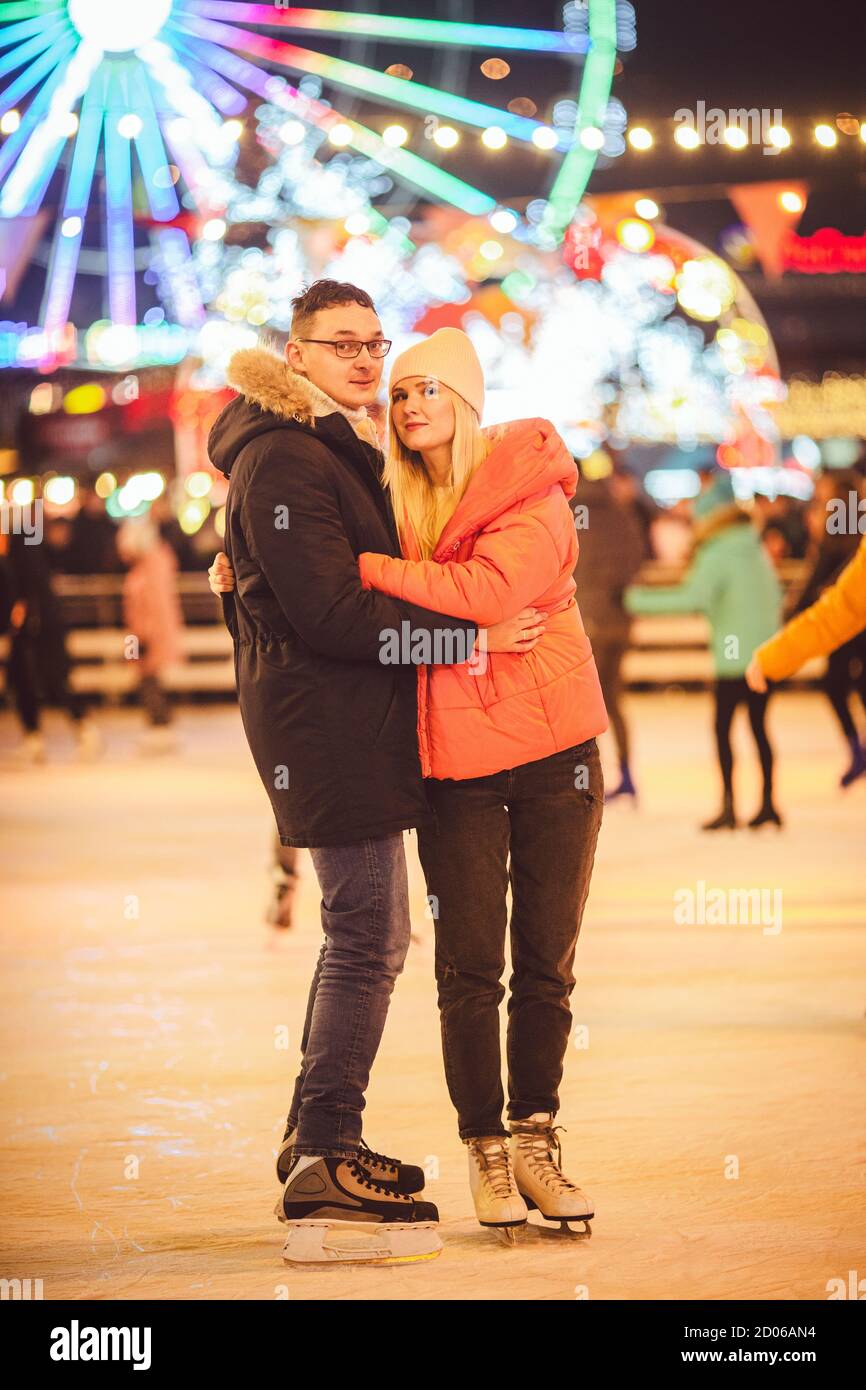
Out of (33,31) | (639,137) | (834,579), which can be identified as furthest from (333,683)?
(33,31)

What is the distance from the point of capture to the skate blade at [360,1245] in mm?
2963

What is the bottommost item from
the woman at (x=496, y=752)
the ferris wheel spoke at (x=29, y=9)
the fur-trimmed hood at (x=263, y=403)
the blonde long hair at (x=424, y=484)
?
the woman at (x=496, y=752)

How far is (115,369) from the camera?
25922mm

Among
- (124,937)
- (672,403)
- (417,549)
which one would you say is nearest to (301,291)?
(417,549)

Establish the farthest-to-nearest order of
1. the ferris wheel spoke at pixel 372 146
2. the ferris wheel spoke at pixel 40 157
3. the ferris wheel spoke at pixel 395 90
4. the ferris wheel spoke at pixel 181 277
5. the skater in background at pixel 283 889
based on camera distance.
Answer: the ferris wheel spoke at pixel 181 277
the ferris wheel spoke at pixel 395 90
the ferris wheel spoke at pixel 372 146
the ferris wheel spoke at pixel 40 157
the skater in background at pixel 283 889

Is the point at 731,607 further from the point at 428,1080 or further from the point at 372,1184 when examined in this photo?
the point at 372,1184

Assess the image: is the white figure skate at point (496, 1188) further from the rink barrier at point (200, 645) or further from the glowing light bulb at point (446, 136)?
the rink barrier at point (200, 645)

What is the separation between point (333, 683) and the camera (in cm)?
304

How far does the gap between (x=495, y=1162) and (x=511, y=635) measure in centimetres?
92

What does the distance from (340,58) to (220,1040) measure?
961 cm

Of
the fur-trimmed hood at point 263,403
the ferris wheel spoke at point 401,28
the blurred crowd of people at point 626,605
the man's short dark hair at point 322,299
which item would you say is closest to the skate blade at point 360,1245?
the fur-trimmed hood at point 263,403

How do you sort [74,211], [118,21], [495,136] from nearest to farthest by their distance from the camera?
[118,21], [495,136], [74,211]

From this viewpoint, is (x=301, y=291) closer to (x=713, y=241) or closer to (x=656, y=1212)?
(x=656, y=1212)

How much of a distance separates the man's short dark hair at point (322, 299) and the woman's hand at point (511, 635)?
0.62 metres
